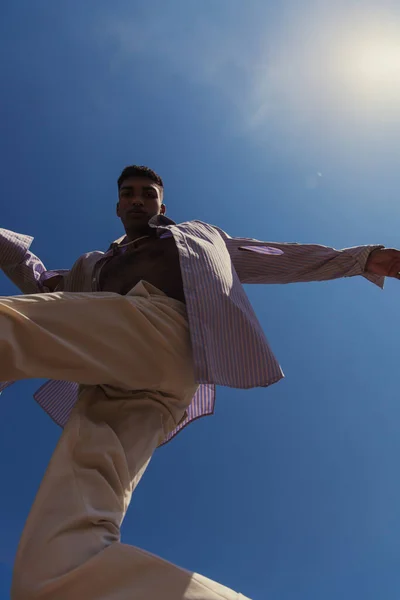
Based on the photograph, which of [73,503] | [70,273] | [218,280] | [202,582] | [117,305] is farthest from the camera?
[70,273]

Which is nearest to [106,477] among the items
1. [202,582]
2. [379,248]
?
[202,582]

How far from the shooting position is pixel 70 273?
3328mm

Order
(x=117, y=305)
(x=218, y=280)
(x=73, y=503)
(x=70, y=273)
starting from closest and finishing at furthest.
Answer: (x=73, y=503) < (x=117, y=305) < (x=218, y=280) < (x=70, y=273)

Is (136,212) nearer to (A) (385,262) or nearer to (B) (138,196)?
(B) (138,196)

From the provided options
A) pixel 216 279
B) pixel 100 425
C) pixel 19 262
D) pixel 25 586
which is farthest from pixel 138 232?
pixel 25 586

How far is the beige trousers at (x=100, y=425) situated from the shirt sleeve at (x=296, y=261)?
82cm

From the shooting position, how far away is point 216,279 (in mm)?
2418

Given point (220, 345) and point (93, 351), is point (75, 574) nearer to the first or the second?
point (93, 351)

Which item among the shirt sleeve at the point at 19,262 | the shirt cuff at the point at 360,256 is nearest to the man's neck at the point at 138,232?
the shirt sleeve at the point at 19,262

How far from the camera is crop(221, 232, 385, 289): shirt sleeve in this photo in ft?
9.57

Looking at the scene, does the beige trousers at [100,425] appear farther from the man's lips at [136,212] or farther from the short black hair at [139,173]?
the short black hair at [139,173]

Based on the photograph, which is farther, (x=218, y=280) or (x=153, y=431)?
(x=218, y=280)

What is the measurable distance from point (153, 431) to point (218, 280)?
76 centimetres

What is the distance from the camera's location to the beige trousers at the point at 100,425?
1505mm
